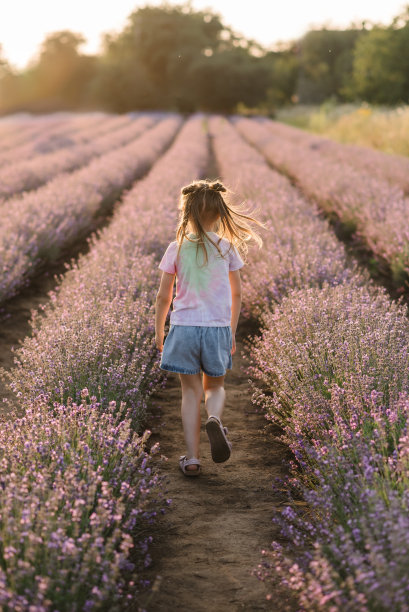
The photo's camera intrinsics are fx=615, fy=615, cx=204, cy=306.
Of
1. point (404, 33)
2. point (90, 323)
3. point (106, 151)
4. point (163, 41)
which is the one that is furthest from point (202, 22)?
point (90, 323)

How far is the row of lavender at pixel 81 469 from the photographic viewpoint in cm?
173

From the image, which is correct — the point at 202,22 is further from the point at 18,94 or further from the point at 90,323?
the point at 90,323

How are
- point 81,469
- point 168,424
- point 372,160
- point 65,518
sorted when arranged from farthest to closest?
point 372,160 → point 168,424 → point 81,469 → point 65,518

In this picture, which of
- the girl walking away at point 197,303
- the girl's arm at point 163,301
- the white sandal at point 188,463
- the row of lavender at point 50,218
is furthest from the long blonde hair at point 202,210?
the row of lavender at point 50,218

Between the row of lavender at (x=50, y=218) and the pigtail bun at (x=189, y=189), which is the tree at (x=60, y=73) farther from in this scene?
the pigtail bun at (x=189, y=189)

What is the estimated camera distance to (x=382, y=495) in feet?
6.66

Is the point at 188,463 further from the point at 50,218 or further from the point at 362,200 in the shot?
the point at 362,200

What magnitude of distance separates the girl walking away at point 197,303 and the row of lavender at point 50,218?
269 cm

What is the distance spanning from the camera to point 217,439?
9.48ft

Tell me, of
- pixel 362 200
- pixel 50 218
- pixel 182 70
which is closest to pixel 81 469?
pixel 50 218

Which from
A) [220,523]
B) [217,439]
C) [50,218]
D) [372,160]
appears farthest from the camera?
[372,160]

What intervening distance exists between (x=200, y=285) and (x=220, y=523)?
3.64ft

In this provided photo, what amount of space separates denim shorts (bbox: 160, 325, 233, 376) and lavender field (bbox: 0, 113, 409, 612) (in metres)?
0.27

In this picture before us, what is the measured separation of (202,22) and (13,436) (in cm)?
5424
